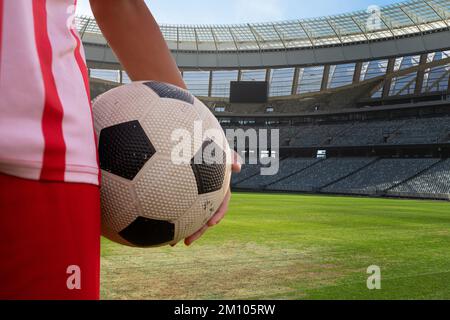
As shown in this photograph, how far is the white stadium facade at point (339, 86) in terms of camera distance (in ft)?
122

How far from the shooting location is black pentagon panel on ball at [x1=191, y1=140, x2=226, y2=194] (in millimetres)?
1586

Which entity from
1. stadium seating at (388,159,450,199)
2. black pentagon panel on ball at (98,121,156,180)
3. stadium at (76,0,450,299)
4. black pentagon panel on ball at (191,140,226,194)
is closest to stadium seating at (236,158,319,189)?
stadium at (76,0,450,299)

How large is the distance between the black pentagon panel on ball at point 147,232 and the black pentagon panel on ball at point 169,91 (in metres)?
0.48

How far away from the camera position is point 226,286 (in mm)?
3787

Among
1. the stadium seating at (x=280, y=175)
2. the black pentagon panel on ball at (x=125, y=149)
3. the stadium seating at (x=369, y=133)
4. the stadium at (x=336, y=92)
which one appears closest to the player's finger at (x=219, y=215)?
the black pentagon panel on ball at (x=125, y=149)

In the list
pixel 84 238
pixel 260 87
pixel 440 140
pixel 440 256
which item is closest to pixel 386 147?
pixel 440 140

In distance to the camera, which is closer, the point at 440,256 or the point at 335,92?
the point at 440,256

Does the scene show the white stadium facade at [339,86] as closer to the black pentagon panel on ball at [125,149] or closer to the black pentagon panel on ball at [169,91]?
the black pentagon panel on ball at [169,91]

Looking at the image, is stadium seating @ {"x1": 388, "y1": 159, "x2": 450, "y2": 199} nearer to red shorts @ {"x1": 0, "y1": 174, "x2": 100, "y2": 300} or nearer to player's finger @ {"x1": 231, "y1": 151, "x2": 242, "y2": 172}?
player's finger @ {"x1": 231, "y1": 151, "x2": 242, "y2": 172}

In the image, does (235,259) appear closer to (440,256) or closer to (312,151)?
(440,256)

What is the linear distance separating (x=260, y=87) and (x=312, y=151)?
913 centimetres

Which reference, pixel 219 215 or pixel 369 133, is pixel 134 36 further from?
pixel 369 133

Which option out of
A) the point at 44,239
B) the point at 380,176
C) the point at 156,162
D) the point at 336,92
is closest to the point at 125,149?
the point at 156,162

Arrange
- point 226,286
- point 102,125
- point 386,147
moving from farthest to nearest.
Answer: point 386,147
point 226,286
point 102,125
